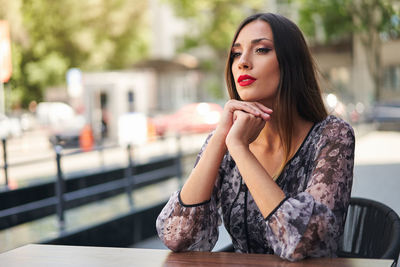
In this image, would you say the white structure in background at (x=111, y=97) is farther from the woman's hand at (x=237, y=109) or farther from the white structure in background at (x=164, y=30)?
the white structure in background at (x=164, y=30)

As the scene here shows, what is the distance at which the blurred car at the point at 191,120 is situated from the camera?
835 inches

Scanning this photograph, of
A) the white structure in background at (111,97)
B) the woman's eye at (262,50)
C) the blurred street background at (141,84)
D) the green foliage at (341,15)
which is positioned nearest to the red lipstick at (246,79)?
the woman's eye at (262,50)

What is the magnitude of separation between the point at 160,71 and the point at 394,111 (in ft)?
29.1

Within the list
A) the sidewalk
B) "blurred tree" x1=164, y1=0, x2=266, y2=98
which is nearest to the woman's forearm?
the sidewalk

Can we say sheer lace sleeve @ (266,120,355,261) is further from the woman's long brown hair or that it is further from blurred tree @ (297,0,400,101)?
blurred tree @ (297,0,400,101)

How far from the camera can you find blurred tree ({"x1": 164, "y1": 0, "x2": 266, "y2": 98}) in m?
25.7

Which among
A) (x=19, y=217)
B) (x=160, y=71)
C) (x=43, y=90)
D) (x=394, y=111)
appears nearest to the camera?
(x=19, y=217)

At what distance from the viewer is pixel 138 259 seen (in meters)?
1.71

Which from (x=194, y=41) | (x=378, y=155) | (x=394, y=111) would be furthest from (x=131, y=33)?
(x=378, y=155)

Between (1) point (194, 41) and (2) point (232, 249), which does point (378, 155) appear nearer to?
(2) point (232, 249)

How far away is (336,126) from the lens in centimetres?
198

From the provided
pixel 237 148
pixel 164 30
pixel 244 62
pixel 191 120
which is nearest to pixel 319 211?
pixel 237 148

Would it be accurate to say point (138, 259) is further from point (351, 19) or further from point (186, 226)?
point (351, 19)

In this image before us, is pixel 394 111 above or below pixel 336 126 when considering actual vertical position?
below
